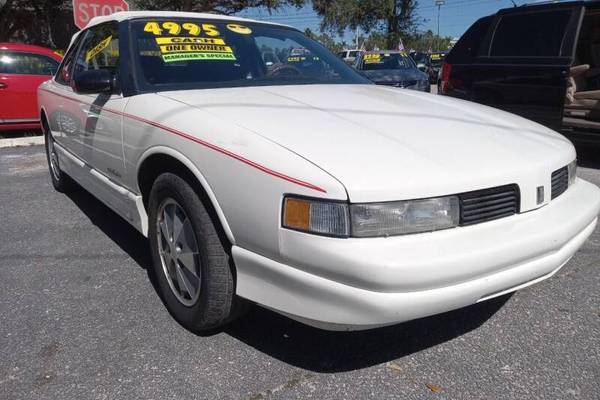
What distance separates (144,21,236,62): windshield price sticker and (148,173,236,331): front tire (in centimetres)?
87

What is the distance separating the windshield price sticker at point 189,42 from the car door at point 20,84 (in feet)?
18.9

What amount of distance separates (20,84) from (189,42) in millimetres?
5995

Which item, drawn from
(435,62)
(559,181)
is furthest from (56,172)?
(435,62)

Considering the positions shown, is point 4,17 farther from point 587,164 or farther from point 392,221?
point 392,221

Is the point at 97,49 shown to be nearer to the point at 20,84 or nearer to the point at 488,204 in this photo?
the point at 488,204

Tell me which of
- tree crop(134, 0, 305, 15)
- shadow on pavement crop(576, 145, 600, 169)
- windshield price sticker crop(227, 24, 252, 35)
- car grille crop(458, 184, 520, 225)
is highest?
tree crop(134, 0, 305, 15)

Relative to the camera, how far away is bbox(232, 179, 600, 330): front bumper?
1714 mm

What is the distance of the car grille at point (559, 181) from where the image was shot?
2.24 metres

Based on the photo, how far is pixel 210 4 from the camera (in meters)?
21.9

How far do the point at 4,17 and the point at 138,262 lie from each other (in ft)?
64.0

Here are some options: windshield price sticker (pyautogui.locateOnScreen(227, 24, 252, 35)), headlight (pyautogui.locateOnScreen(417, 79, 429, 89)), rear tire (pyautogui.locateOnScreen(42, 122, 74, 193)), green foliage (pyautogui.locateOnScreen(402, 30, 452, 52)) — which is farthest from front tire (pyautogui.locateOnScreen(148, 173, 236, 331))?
green foliage (pyautogui.locateOnScreen(402, 30, 452, 52))

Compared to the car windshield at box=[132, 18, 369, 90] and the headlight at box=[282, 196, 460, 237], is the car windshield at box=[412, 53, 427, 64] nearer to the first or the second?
the car windshield at box=[132, 18, 369, 90]

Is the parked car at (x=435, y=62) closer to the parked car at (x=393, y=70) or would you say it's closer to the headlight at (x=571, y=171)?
the parked car at (x=393, y=70)

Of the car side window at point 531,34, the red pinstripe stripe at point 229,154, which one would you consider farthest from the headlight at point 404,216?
the car side window at point 531,34
